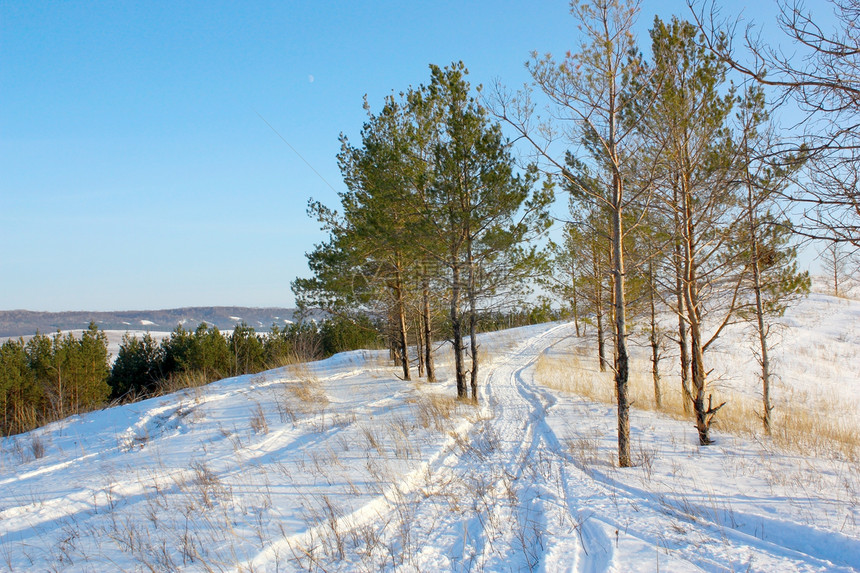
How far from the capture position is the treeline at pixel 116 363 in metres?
20.8

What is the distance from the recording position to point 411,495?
5141 mm

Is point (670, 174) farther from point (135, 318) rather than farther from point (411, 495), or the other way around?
point (135, 318)

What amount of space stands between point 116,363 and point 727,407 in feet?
123

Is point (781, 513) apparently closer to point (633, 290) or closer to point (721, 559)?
point (721, 559)

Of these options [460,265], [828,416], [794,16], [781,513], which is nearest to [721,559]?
[781,513]

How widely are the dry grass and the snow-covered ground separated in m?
0.87

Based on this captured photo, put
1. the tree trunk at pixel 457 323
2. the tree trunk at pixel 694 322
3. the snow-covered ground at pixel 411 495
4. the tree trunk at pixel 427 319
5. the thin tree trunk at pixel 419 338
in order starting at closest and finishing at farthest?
the snow-covered ground at pixel 411 495 → the tree trunk at pixel 694 322 → the tree trunk at pixel 457 323 → the tree trunk at pixel 427 319 → the thin tree trunk at pixel 419 338

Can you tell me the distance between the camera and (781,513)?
4.29 metres

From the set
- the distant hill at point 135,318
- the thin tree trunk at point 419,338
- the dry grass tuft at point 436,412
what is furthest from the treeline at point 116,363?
the distant hill at point 135,318

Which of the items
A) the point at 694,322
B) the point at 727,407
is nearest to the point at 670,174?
the point at 694,322

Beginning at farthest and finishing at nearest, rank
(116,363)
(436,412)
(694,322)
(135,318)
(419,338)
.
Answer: (135,318) → (116,363) → (419,338) → (436,412) → (694,322)

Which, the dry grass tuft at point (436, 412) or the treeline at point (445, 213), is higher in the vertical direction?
the treeline at point (445, 213)

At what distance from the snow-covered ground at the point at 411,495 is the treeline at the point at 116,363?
842cm

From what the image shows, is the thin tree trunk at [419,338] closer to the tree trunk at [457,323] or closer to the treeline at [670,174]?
the tree trunk at [457,323]
